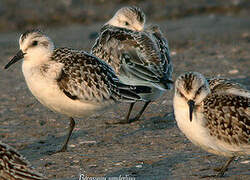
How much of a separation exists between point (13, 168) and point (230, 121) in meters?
2.32

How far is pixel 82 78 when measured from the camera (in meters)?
7.98

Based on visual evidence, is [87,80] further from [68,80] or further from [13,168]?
[13,168]

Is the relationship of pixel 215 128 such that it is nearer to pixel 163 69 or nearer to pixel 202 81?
pixel 202 81

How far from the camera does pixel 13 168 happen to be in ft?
17.9

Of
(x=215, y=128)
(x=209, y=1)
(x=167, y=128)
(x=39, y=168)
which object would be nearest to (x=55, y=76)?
(x=39, y=168)

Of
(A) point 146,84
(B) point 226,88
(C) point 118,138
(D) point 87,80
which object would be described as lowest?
(C) point 118,138

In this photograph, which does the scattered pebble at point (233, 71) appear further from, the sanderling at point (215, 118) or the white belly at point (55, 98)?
the sanderling at point (215, 118)

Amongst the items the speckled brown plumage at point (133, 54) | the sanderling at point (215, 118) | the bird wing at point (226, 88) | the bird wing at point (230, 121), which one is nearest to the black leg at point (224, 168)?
the sanderling at point (215, 118)

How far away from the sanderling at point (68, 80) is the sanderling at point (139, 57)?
61 cm

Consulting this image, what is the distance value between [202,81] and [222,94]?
25cm

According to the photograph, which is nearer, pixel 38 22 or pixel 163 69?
pixel 163 69

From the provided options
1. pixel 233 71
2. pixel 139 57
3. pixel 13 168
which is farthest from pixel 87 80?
pixel 233 71

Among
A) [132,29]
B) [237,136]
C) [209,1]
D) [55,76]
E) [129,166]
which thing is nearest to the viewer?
[237,136]

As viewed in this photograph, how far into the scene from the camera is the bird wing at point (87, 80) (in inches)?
310
